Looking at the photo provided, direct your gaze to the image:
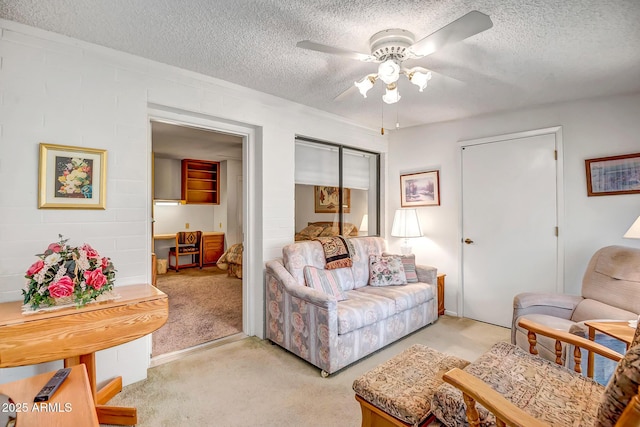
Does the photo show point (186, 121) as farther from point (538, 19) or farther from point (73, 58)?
point (538, 19)

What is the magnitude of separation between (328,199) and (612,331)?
108 inches

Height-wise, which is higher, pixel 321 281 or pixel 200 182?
pixel 200 182

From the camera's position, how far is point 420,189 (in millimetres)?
4051

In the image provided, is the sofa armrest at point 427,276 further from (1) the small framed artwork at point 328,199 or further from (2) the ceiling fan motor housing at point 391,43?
(2) the ceiling fan motor housing at point 391,43

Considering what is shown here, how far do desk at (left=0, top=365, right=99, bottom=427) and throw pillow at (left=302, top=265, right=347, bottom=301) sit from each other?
5.84ft

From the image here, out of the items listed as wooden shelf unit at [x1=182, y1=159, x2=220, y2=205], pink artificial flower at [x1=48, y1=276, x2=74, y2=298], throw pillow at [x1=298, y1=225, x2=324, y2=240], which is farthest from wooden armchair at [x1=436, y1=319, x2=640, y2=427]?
wooden shelf unit at [x1=182, y1=159, x2=220, y2=205]

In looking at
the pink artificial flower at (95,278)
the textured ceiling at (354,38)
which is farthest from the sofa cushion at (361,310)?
the textured ceiling at (354,38)

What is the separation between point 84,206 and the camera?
2068 mm

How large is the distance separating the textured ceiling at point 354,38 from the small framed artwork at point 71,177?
0.76 meters

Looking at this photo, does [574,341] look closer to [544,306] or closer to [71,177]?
[544,306]

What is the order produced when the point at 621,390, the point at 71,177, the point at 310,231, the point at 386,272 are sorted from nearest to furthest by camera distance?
the point at 621,390 → the point at 71,177 → the point at 386,272 → the point at 310,231

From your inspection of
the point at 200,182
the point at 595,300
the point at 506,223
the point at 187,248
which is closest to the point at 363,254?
the point at 506,223

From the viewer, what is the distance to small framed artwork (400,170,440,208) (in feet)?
12.8

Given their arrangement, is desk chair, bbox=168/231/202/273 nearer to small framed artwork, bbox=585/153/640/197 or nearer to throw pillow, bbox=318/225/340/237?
throw pillow, bbox=318/225/340/237
